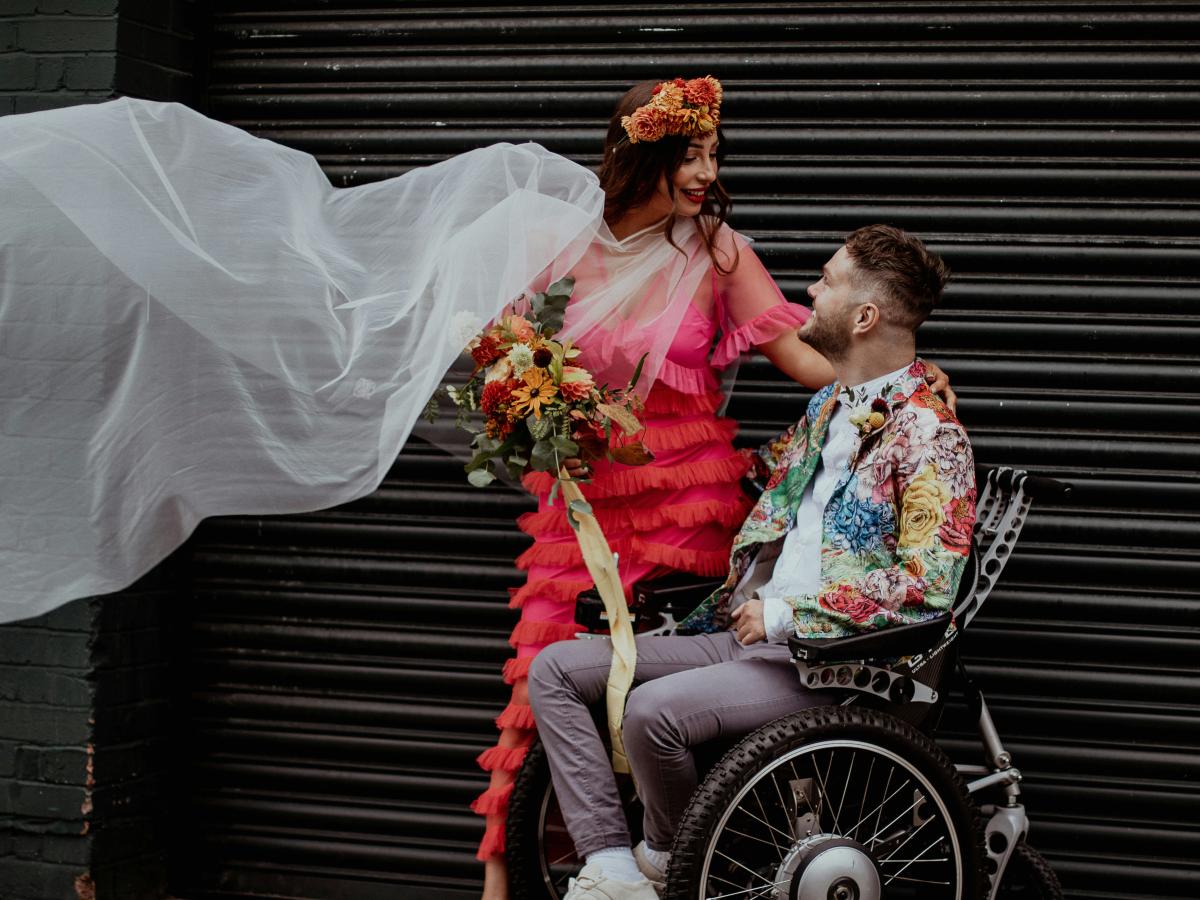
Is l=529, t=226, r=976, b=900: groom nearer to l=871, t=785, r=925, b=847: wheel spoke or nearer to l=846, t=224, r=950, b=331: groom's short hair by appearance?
l=846, t=224, r=950, b=331: groom's short hair

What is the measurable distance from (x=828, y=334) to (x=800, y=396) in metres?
0.85

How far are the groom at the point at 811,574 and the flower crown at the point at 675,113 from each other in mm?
515

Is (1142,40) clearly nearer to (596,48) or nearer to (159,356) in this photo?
(596,48)

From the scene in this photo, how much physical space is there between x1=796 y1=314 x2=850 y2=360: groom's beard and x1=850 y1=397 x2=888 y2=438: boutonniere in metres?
0.19

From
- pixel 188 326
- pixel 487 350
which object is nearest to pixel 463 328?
pixel 487 350

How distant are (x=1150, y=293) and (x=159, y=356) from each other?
2859 mm

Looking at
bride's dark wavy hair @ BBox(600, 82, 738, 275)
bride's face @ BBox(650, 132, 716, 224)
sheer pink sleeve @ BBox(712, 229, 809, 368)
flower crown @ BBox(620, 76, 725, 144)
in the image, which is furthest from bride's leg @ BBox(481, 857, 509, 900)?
flower crown @ BBox(620, 76, 725, 144)

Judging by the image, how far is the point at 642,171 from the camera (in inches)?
131

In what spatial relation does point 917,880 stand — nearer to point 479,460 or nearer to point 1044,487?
point 1044,487

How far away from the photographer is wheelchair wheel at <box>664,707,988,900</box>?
103 inches

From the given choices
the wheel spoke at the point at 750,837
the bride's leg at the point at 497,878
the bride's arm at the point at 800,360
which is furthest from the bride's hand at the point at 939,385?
the bride's leg at the point at 497,878

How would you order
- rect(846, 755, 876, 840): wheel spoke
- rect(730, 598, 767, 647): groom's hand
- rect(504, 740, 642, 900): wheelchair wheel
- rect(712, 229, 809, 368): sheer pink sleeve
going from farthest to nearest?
1. rect(712, 229, 809, 368): sheer pink sleeve
2. rect(504, 740, 642, 900): wheelchair wheel
3. rect(730, 598, 767, 647): groom's hand
4. rect(846, 755, 876, 840): wheel spoke

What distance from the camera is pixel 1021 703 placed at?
3789mm

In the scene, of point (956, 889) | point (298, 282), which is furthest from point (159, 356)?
point (956, 889)
